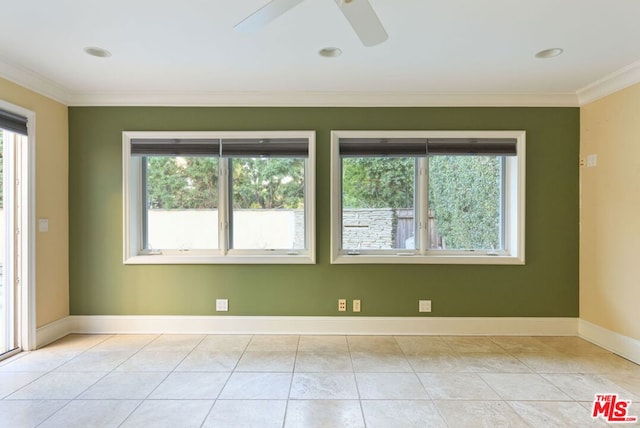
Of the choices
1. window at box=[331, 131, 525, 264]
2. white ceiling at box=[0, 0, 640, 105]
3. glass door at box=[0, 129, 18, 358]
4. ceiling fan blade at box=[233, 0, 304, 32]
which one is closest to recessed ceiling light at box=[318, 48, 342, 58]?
white ceiling at box=[0, 0, 640, 105]

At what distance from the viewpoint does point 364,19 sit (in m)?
1.65

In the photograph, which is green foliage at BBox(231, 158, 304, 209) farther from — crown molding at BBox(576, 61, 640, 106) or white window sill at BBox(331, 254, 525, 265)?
crown molding at BBox(576, 61, 640, 106)

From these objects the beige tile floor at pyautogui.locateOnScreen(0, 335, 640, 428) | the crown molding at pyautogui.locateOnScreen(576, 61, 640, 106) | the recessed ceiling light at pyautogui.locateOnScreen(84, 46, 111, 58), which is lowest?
the beige tile floor at pyautogui.locateOnScreen(0, 335, 640, 428)

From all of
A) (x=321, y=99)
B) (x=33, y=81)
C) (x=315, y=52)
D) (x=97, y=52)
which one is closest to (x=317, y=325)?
(x=321, y=99)

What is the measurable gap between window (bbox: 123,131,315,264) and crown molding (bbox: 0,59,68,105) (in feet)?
2.93

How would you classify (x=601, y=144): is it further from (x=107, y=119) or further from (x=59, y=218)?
(x=59, y=218)

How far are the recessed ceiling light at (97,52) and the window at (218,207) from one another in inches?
43.5

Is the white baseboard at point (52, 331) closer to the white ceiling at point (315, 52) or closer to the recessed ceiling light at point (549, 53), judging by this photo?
the white ceiling at point (315, 52)

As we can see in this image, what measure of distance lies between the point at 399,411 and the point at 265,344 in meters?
1.49

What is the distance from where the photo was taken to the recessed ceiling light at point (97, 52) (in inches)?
99.2

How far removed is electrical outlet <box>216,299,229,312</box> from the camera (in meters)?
3.49

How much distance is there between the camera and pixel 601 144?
10.5ft

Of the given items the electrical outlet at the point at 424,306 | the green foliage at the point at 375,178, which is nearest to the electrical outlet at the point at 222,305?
the green foliage at the point at 375,178

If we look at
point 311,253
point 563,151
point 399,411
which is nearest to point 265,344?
point 311,253
